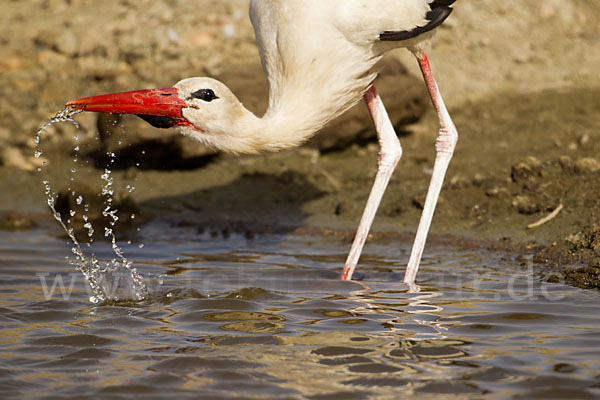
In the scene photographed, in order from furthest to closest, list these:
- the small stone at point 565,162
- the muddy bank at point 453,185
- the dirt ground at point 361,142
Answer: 1. the small stone at point 565,162
2. the dirt ground at point 361,142
3. the muddy bank at point 453,185

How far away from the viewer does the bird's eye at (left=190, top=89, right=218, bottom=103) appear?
5.45 metres

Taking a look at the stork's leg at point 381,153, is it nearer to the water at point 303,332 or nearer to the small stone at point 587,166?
the water at point 303,332

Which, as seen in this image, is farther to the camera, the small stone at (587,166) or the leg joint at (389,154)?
the small stone at (587,166)

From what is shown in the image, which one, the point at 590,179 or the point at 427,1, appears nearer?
the point at 427,1

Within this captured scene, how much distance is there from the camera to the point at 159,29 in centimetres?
1077

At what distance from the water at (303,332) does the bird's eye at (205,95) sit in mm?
1297

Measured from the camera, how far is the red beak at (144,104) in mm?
5383

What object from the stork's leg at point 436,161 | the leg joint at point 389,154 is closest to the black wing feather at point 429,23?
the stork's leg at point 436,161

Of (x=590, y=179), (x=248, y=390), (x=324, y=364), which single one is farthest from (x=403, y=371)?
(x=590, y=179)

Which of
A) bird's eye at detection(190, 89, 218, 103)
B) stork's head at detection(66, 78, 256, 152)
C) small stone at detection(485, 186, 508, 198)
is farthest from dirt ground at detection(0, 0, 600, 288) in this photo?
bird's eye at detection(190, 89, 218, 103)

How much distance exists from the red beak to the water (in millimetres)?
1213

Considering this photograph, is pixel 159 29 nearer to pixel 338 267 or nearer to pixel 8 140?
pixel 8 140

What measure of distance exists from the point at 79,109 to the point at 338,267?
237cm

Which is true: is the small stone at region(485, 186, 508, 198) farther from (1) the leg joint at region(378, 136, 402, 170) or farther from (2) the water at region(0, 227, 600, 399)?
(1) the leg joint at region(378, 136, 402, 170)
